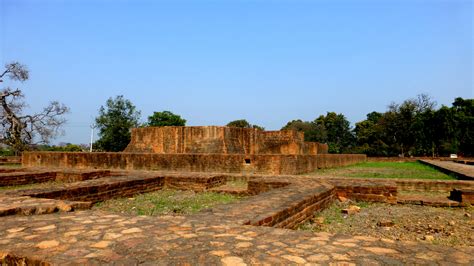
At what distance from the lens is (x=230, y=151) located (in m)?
13.6

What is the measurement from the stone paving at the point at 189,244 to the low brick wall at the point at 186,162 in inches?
260

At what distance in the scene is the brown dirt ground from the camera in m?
3.96

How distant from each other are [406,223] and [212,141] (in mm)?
9640

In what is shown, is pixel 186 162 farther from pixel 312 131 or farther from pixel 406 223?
pixel 312 131

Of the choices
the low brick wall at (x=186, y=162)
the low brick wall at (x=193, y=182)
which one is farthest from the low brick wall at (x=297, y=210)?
the low brick wall at (x=186, y=162)

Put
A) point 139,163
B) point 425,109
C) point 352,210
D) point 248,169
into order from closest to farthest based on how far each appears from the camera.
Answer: point 352,210 < point 248,169 < point 139,163 < point 425,109

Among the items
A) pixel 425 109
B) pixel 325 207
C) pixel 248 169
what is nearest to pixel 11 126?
pixel 248 169

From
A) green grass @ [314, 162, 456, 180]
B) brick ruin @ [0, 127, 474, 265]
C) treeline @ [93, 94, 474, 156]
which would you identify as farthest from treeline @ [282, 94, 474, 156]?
brick ruin @ [0, 127, 474, 265]

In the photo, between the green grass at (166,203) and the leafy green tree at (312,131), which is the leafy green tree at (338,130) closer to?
the leafy green tree at (312,131)

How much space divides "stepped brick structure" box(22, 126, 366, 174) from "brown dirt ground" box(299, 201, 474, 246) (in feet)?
15.3

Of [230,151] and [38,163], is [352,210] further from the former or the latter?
[38,163]

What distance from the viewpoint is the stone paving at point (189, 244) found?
229cm

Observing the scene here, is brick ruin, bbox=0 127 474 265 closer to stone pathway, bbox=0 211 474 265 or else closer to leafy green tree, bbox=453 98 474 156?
stone pathway, bbox=0 211 474 265

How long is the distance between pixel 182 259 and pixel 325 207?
13.3 ft
